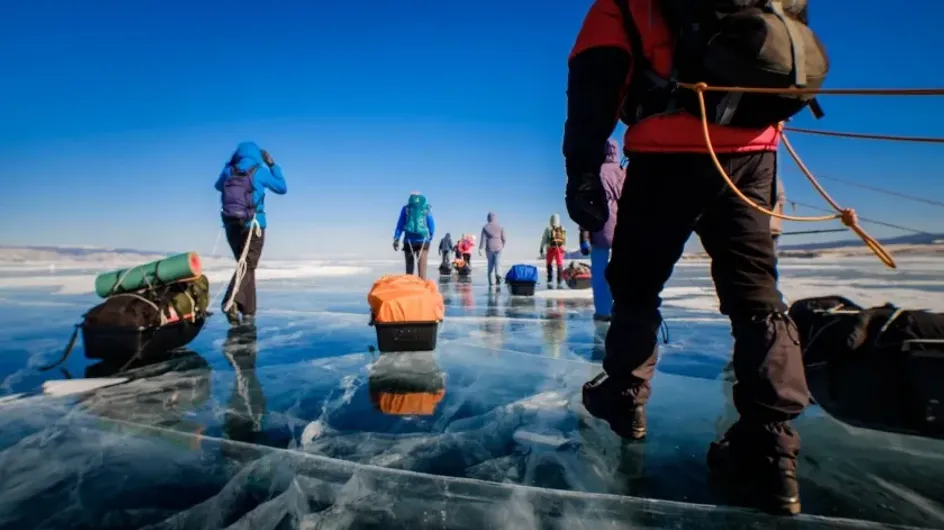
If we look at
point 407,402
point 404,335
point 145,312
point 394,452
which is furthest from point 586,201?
point 145,312

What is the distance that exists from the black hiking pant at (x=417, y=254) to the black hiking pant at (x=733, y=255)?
7.18 metres

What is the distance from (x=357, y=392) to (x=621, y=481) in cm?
174

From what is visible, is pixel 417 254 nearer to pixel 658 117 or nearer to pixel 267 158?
pixel 267 158

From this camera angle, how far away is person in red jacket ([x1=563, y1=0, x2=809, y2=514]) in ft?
5.10

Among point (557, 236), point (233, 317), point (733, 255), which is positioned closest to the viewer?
point (733, 255)

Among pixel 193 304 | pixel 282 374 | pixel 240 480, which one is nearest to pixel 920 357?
pixel 240 480

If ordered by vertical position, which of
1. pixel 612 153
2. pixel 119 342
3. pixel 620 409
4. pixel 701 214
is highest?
pixel 612 153

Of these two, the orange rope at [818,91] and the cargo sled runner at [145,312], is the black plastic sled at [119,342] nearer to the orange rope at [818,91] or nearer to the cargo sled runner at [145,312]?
the cargo sled runner at [145,312]

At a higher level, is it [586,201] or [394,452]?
[586,201]

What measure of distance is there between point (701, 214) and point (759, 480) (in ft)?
3.01

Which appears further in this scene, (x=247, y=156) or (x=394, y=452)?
(x=247, y=156)

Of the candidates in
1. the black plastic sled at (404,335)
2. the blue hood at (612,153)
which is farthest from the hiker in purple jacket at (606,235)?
the black plastic sled at (404,335)

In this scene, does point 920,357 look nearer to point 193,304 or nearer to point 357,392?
point 357,392

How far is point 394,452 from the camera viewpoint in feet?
6.52
